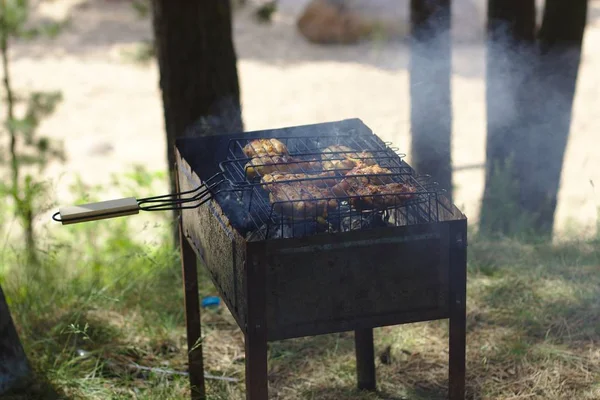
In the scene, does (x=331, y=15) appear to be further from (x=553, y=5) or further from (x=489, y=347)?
(x=489, y=347)

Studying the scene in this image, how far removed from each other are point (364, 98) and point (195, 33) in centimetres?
1151

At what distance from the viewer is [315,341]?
199 inches

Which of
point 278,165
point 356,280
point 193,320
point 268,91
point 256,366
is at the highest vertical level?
point 268,91

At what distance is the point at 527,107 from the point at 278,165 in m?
4.35

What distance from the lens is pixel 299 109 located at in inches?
717

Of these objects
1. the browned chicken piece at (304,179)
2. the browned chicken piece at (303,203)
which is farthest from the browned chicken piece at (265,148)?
the browned chicken piece at (303,203)

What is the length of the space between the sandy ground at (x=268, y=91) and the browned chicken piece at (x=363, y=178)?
944 cm

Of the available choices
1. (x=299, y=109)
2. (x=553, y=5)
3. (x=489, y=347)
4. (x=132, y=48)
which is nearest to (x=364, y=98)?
(x=299, y=109)

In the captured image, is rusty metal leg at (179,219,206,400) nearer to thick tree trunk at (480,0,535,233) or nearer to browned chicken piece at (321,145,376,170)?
browned chicken piece at (321,145,376,170)

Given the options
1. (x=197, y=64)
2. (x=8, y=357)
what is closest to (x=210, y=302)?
(x=8, y=357)

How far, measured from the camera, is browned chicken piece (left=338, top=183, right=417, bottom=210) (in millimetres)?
3142

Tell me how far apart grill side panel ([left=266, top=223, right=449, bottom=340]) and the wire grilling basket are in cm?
11

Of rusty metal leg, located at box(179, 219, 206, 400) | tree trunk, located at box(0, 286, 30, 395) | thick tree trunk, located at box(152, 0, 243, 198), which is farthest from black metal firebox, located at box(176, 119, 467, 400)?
thick tree trunk, located at box(152, 0, 243, 198)

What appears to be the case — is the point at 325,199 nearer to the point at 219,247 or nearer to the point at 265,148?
the point at 219,247
